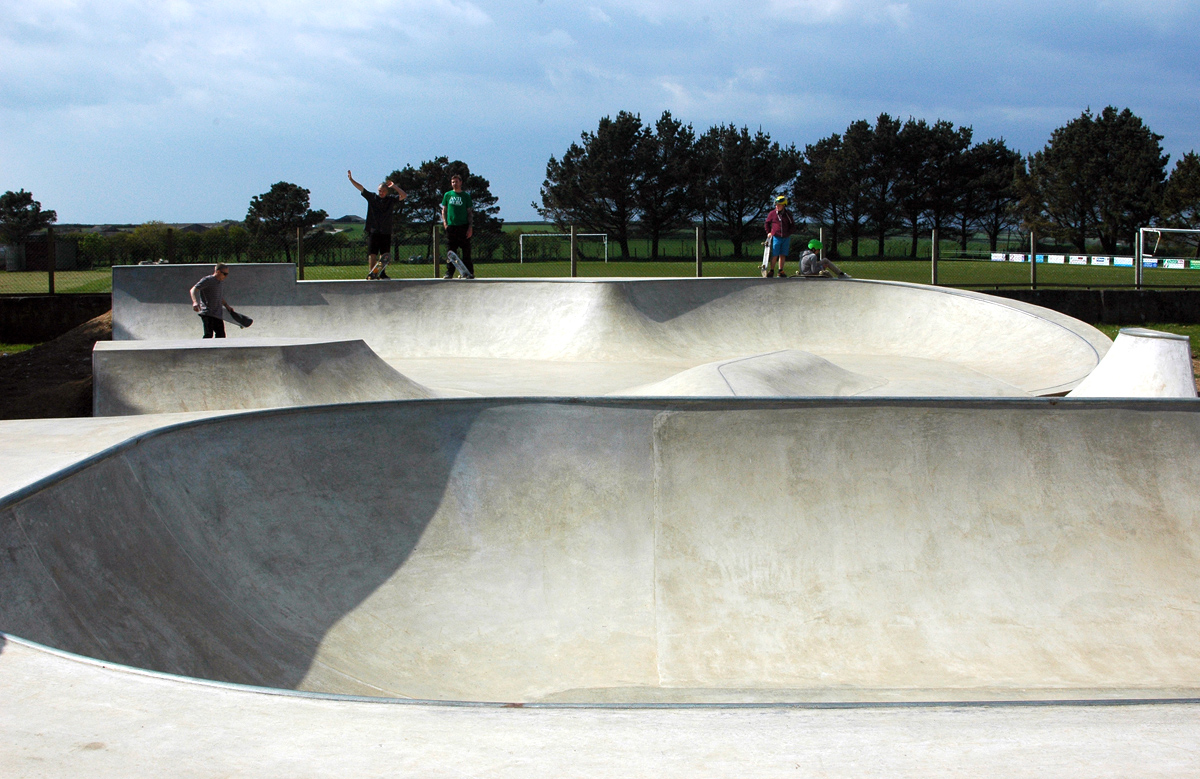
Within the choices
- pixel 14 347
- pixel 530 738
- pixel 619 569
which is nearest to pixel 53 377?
pixel 14 347

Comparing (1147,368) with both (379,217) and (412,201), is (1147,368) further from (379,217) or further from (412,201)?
(412,201)

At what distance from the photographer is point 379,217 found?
1421 cm

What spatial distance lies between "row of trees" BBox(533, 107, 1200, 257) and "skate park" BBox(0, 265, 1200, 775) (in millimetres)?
51081

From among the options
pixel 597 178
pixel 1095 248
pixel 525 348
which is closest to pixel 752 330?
pixel 525 348

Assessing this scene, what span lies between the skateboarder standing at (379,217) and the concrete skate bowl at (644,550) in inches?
384

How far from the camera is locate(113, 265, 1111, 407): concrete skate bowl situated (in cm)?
1238

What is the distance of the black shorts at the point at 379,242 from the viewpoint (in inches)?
571

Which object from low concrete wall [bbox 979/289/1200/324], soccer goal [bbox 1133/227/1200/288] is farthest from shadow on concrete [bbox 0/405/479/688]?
low concrete wall [bbox 979/289/1200/324]

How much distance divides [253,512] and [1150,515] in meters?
4.84

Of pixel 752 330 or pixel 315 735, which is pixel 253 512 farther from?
pixel 752 330

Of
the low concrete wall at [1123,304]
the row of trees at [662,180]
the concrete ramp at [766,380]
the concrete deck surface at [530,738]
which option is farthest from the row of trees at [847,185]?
the concrete deck surface at [530,738]

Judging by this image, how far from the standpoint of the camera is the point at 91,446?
4.35 metres

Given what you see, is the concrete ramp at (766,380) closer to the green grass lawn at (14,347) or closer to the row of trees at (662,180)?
the green grass lawn at (14,347)

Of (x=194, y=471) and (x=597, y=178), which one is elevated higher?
(x=597, y=178)
